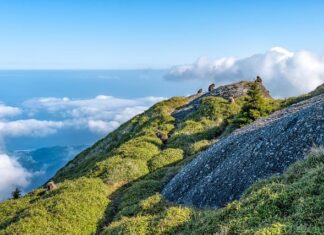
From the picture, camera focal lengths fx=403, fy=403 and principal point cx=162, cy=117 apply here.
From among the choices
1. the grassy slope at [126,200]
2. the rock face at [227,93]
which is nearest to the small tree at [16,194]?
the grassy slope at [126,200]

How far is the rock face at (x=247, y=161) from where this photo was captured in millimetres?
24406

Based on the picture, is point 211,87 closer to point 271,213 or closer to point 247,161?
point 247,161

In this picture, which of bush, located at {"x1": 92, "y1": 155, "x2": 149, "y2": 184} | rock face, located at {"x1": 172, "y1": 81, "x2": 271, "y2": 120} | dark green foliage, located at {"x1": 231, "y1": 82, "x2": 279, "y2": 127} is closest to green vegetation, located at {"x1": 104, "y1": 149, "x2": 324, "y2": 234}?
bush, located at {"x1": 92, "y1": 155, "x2": 149, "y2": 184}

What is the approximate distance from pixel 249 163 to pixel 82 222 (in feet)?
44.2

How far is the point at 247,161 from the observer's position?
87.6 feet

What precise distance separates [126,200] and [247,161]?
446 inches

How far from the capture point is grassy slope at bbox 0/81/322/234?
22.0 m

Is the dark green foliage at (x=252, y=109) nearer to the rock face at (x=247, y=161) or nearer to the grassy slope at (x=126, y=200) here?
the grassy slope at (x=126, y=200)

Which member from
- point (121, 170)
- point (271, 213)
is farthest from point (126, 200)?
point (271, 213)

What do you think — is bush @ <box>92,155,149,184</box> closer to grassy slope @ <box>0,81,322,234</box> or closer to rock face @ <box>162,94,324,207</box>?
grassy slope @ <box>0,81,322,234</box>

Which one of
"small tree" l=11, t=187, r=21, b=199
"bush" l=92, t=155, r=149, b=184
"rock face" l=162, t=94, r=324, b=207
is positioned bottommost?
"small tree" l=11, t=187, r=21, b=199

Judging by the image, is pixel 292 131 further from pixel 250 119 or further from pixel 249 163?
pixel 250 119

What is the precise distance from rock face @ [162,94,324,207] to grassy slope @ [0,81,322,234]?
2303 millimetres

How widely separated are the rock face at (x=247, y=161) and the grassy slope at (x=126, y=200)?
2303mm
